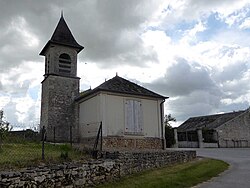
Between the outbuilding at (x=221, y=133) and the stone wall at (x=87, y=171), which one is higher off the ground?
the outbuilding at (x=221, y=133)

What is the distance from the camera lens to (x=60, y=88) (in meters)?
20.5

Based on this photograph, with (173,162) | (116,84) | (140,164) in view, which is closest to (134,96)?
(116,84)

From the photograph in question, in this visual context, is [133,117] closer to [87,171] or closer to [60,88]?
[60,88]

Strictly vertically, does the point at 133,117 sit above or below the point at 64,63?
below

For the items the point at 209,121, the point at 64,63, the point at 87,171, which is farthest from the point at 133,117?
the point at 209,121

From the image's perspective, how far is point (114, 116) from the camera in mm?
16703

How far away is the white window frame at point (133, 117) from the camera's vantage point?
17.0 meters

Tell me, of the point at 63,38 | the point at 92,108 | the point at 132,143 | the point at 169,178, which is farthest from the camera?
the point at 63,38

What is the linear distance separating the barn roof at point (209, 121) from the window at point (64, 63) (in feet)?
69.1

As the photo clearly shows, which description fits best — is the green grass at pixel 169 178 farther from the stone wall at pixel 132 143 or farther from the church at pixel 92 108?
the stone wall at pixel 132 143

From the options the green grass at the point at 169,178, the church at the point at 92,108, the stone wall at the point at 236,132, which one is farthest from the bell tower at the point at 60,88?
the stone wall at the point at 236,132

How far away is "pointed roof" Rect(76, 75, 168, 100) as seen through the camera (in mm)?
16991

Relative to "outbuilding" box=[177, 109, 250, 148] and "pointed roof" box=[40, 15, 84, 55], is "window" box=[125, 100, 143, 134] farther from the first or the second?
"outbuilding" box=[177, 109, 250, 148]

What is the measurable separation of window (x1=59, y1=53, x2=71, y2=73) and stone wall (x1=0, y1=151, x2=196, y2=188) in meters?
11.1
